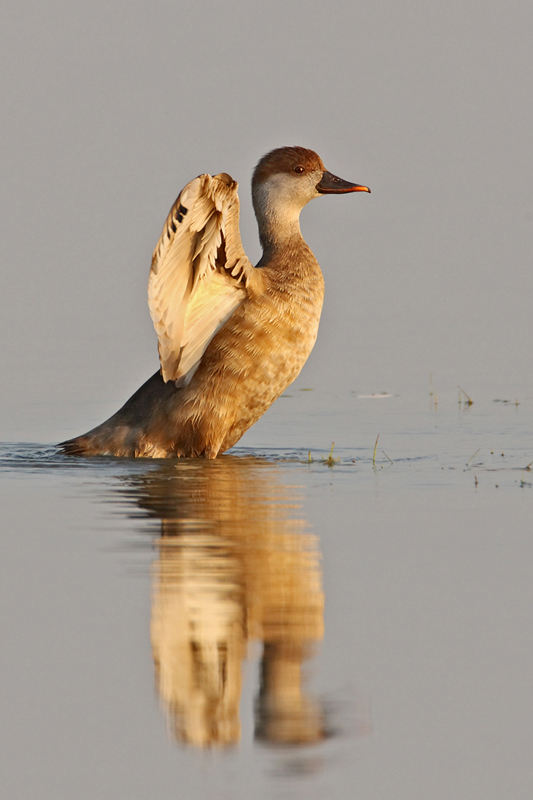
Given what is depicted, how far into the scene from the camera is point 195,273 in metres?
8.11

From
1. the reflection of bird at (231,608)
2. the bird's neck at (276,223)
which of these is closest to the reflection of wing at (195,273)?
the bird's neck at (276,223)

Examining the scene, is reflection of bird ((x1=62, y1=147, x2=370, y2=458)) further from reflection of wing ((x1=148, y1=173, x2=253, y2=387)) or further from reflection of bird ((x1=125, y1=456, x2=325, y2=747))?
reflection of bird ((x1=125, y1=456, x2=325, y2=747))

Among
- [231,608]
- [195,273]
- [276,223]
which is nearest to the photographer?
[231,608]

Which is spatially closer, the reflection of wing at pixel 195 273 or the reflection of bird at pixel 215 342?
the reflection of wing at pixel 195 273

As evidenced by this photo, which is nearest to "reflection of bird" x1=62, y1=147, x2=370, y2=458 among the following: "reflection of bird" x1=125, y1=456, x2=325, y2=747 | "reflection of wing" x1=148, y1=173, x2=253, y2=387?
"reflection of wing" x1=148, y1=173, x2=253, y2=387

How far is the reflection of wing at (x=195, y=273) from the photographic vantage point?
7465mm

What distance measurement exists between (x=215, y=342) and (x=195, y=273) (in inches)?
24.4

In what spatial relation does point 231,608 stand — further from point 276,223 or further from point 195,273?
point 276,223

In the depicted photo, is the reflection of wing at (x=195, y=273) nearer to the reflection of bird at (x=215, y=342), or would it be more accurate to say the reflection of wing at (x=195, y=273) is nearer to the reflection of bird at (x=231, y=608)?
the reflection of bird at (x=215, y=342)

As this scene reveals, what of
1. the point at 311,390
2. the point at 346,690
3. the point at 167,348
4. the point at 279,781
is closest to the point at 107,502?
the point at 167,348

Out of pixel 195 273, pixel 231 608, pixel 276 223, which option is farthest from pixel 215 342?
pixel 231 608

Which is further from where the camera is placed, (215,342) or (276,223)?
(276,223)

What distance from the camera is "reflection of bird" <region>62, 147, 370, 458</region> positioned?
8.09 metres

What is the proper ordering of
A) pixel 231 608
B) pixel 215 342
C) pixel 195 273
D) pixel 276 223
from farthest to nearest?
pixel 276 223 < pixel 215 342 < pixel 195 273 < pixel 231 608
